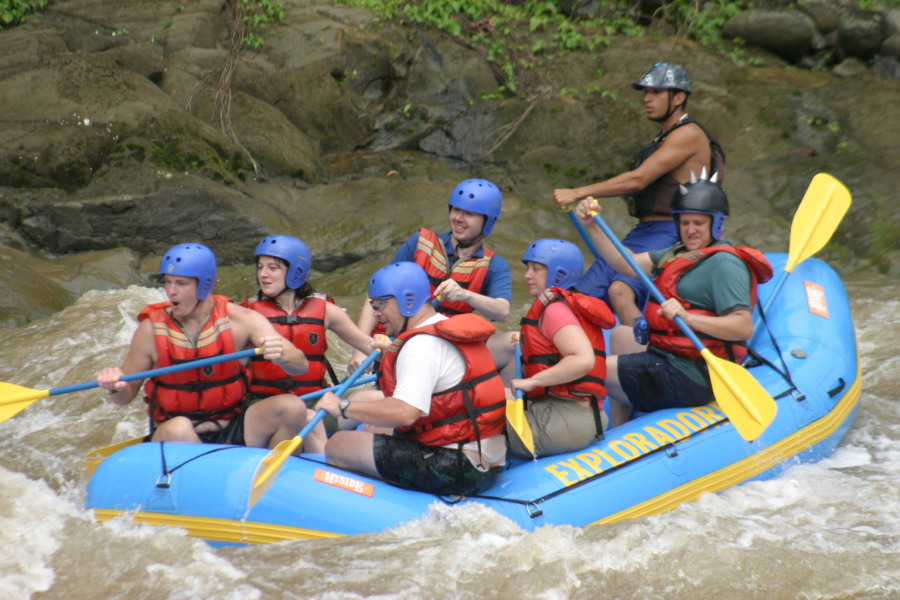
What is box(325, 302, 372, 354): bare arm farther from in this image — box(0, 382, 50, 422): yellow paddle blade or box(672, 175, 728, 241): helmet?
box(672, 175, 728, 241): helmet

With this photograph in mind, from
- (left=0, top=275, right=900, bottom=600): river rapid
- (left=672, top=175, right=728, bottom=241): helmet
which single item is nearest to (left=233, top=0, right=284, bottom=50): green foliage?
(left=0, top=275, right=900, bottom=600): river rapid

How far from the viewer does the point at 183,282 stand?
12.0 feet

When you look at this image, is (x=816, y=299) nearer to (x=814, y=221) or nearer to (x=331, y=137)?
(x=814, y=221)

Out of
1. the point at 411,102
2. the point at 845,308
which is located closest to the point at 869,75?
the point at 411,102

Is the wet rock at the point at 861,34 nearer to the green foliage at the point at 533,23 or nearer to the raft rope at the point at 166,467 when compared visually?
the green foliage at the point at 533,23

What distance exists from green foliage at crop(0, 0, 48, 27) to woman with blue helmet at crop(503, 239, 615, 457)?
26.3ft

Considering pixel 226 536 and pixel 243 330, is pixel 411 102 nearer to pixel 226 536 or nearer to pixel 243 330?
pixel 243 330

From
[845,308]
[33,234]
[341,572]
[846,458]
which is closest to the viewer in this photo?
[341,572]

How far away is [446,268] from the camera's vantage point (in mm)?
4375

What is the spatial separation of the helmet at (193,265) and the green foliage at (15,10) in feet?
23.3

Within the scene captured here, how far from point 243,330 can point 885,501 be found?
2.99 m

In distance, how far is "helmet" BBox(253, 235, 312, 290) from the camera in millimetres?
3932

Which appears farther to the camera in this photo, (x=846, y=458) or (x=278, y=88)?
(x=278, y=88)

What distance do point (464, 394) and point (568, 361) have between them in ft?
1.65
